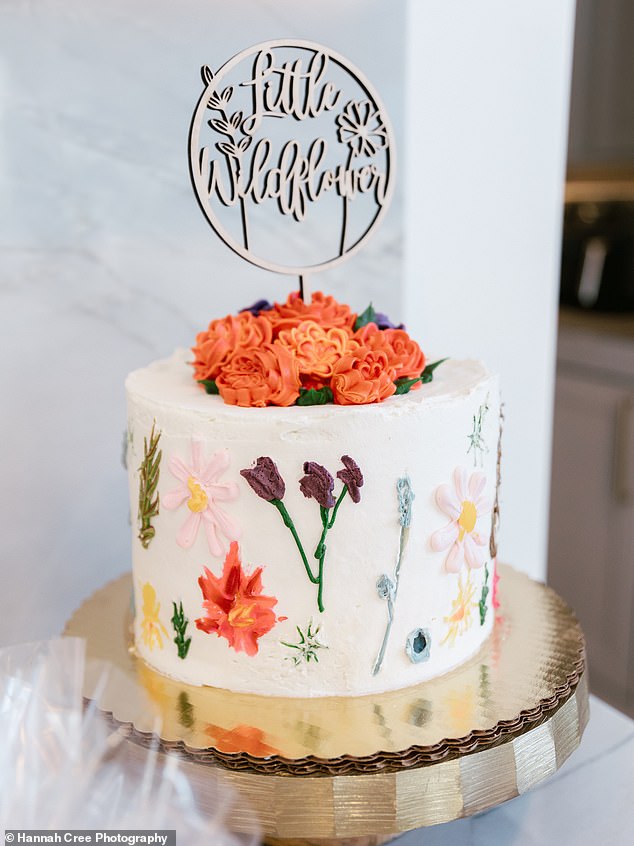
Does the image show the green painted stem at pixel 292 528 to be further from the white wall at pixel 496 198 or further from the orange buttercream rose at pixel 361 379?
the white wall at pixel 496 198

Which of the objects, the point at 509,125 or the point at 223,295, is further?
the point at 509,125

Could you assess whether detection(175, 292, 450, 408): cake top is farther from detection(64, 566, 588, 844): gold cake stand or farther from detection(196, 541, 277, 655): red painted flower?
detection(64, 566, 588, 844): gold cake stand

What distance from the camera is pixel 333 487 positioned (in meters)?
0.83

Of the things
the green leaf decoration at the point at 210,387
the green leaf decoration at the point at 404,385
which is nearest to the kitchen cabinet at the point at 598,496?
the green leaf decoration at the point at 404,385

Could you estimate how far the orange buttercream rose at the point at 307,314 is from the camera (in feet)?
3.12

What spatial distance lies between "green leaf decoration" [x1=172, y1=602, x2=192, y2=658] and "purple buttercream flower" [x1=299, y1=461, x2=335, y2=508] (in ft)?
0.65

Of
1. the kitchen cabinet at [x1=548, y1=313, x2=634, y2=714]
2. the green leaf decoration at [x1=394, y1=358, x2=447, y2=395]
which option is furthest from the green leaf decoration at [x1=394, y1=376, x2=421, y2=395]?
the kitchen cabinet at [x1=548, y1=313, x2=634, y2=714]

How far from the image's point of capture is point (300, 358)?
0.89 m

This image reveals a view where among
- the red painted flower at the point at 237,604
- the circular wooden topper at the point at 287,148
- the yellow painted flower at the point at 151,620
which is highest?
the circular wooden topper at the point at 287,148

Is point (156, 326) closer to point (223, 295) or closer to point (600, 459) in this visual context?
point (223, 295)

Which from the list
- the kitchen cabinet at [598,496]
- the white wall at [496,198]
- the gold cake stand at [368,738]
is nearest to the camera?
the gold cake stand at [368,738]

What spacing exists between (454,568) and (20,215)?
2.30 ft

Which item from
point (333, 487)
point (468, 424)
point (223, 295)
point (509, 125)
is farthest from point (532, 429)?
point (333, 487)

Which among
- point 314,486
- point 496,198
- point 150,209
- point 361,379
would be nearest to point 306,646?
point 314,486
